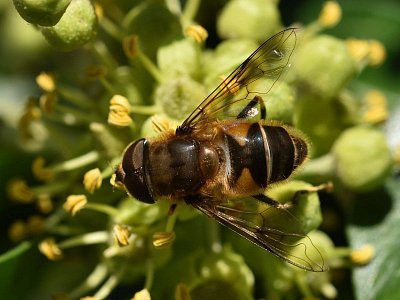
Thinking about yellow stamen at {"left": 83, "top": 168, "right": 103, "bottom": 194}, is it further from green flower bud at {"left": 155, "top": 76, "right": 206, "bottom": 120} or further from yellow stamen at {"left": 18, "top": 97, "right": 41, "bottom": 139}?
yellow stamen at {"left": 18, "top": 97, "right": 41, "bottom": 139}

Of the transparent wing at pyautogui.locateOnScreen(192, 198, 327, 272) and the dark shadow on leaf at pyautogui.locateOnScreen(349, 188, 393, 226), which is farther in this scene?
the dark shadow on leaf at pyautogui.locateOnScreen(349, 188, 393, 226)

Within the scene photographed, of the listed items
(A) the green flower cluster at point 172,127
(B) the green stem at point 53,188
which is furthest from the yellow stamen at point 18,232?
(B) the green stem at point 53,188

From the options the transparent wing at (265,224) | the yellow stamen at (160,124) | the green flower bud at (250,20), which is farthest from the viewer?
the green flower bud at (250,20)

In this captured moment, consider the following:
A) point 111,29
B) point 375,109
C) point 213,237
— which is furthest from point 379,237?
point 111,29

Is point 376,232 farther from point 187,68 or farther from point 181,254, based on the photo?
A: point 187,68

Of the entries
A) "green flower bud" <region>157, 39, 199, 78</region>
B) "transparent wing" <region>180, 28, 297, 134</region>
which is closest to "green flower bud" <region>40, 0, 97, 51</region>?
"green flower bud" <region>157, 39, 199, 78</region>

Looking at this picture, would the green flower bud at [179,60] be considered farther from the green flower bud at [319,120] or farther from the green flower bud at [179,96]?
the green flower bud at [319,120]
